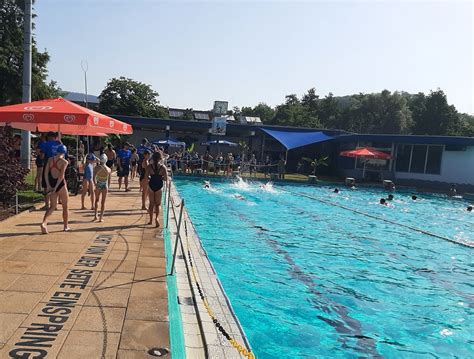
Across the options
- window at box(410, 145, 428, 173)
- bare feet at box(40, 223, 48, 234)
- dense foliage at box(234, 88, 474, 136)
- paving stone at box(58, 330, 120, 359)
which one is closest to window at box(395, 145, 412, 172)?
window at box(410, 145, 428, 173)

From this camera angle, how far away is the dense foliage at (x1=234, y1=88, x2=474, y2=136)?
64.3 metres

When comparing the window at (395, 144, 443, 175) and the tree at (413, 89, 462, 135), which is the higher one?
the tree at (413, 89, 462, 135)

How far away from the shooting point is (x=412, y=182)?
Result: 3016 cm

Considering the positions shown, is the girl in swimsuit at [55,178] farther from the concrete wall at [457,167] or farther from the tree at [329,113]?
the tree at [329,113]

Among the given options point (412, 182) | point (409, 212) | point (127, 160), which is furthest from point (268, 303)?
point (412, 182)

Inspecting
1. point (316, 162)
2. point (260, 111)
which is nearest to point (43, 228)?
point (316, 162)

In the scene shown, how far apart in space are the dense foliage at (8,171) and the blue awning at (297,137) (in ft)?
73.0

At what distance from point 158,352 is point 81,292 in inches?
63.8

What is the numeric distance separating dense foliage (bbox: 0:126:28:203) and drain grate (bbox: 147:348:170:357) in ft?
21.9

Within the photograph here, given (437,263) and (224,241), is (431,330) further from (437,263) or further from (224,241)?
(224,241)

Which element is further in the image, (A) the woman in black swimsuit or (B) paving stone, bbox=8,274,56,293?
(A) the woman in black swimsuit

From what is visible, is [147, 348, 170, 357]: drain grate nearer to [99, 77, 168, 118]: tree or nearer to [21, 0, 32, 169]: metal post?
[21, 0, 32, 169]: metal post

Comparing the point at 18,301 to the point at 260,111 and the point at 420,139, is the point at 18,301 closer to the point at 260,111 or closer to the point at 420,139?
the point at 420,139

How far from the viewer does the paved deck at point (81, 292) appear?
364 centimetres
